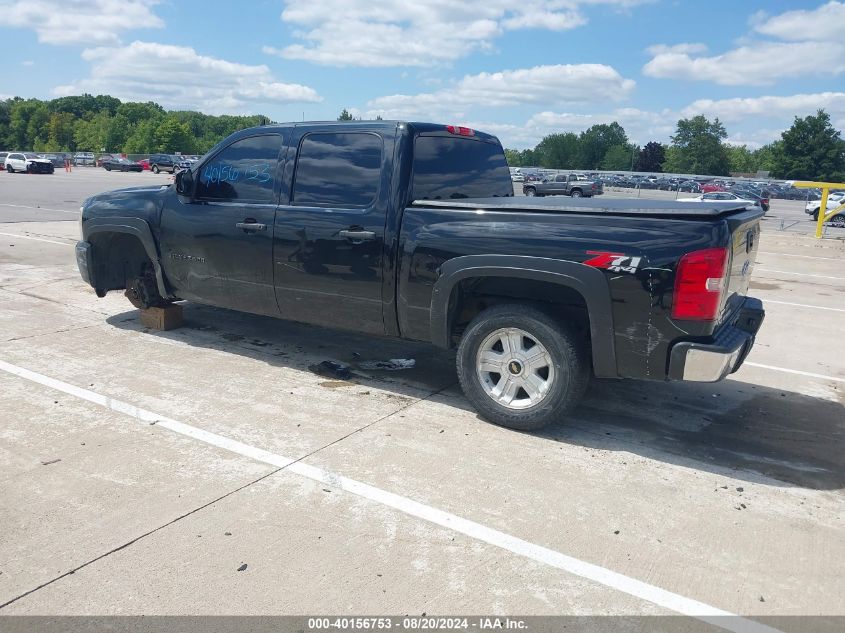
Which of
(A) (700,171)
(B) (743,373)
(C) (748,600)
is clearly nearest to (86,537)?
(C) (748,600)

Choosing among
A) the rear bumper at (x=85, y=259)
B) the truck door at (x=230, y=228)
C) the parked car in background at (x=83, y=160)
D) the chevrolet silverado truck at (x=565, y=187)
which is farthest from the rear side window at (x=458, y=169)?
the parked car in background at (x=83, y=160)

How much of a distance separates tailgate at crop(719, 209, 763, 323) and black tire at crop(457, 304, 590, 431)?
3.01 ft

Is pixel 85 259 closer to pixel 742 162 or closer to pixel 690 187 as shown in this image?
pixel 690 187

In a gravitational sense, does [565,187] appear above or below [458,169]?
above

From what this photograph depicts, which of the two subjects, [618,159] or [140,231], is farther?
[618,159]

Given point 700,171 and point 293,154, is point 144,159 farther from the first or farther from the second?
point 700,171

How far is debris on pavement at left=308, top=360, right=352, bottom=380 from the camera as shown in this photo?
18.2ft

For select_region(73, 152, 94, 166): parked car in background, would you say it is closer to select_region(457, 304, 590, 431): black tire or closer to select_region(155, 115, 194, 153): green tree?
select_region(155, 115, 194, 153): green tree

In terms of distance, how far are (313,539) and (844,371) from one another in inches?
214

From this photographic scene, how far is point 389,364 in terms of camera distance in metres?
5.89

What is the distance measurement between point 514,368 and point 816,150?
300ft

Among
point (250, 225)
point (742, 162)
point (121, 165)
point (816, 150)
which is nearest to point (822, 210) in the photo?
point (250, 225)

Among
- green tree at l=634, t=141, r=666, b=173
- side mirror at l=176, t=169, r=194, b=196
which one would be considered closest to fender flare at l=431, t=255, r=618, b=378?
side mirror at l=176, t=169, r=194, b=196

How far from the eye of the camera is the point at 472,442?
4320 millimetres
